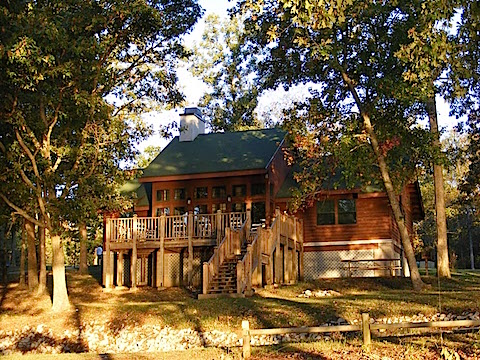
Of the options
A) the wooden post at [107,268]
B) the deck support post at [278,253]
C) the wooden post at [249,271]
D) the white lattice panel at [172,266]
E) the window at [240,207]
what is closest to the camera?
the wooden post at [249,271]

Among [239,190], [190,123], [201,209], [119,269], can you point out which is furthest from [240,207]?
[190,123]

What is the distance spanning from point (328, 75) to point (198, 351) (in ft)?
44.5

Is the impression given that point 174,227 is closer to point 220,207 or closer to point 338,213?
point 220,207

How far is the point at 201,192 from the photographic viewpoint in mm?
28812

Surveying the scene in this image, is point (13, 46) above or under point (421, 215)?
above

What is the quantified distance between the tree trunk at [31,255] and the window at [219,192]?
781cm

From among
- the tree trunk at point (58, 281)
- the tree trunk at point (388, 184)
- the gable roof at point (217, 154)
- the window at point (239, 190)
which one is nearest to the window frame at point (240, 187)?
the window at point (239, 190)

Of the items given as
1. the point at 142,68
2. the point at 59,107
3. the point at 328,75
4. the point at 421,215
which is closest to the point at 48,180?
the point at 59,107

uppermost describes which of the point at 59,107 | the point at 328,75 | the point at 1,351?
the point at 328,75

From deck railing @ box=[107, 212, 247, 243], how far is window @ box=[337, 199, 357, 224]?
16.0 ft

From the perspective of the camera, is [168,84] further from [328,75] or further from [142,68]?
[328,75]

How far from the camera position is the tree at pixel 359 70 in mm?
21016

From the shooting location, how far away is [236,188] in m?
28.2

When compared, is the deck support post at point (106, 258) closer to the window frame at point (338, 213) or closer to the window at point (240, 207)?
the window at point (240, 207)
